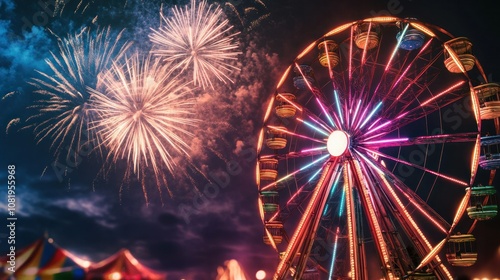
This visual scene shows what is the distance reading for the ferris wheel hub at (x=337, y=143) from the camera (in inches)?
738

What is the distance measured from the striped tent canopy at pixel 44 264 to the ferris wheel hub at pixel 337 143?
448 inches

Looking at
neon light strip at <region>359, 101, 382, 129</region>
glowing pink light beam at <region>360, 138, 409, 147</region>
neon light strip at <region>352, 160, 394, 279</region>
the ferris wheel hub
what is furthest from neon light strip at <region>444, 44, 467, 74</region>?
neon light strip at <region>352, 160, 394, 279</region>

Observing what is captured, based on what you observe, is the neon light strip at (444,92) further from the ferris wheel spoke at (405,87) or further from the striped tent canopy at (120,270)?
the striped tent canopy at (120,270)

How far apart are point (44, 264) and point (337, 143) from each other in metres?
13.0

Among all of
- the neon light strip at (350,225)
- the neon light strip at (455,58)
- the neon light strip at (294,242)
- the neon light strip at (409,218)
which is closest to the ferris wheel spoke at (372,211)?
the neon light strip at (350,225)

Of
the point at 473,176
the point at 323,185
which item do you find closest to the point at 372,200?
the point at 323,185

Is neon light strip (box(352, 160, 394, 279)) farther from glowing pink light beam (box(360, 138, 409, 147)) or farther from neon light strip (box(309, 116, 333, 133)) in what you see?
neon light strip (box(309, 116, 333, 133))

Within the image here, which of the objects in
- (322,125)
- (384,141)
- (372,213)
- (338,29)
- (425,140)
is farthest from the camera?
(338,29)

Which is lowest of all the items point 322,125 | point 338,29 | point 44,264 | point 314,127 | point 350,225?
point 44,264

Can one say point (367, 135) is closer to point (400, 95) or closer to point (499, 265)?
point (400, 95)

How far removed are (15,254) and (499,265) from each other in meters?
38.0

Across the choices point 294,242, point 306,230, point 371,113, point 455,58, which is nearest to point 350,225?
point 306,230

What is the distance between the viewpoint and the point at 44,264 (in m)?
17.2

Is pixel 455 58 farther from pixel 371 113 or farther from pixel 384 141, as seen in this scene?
pixel 384 141
